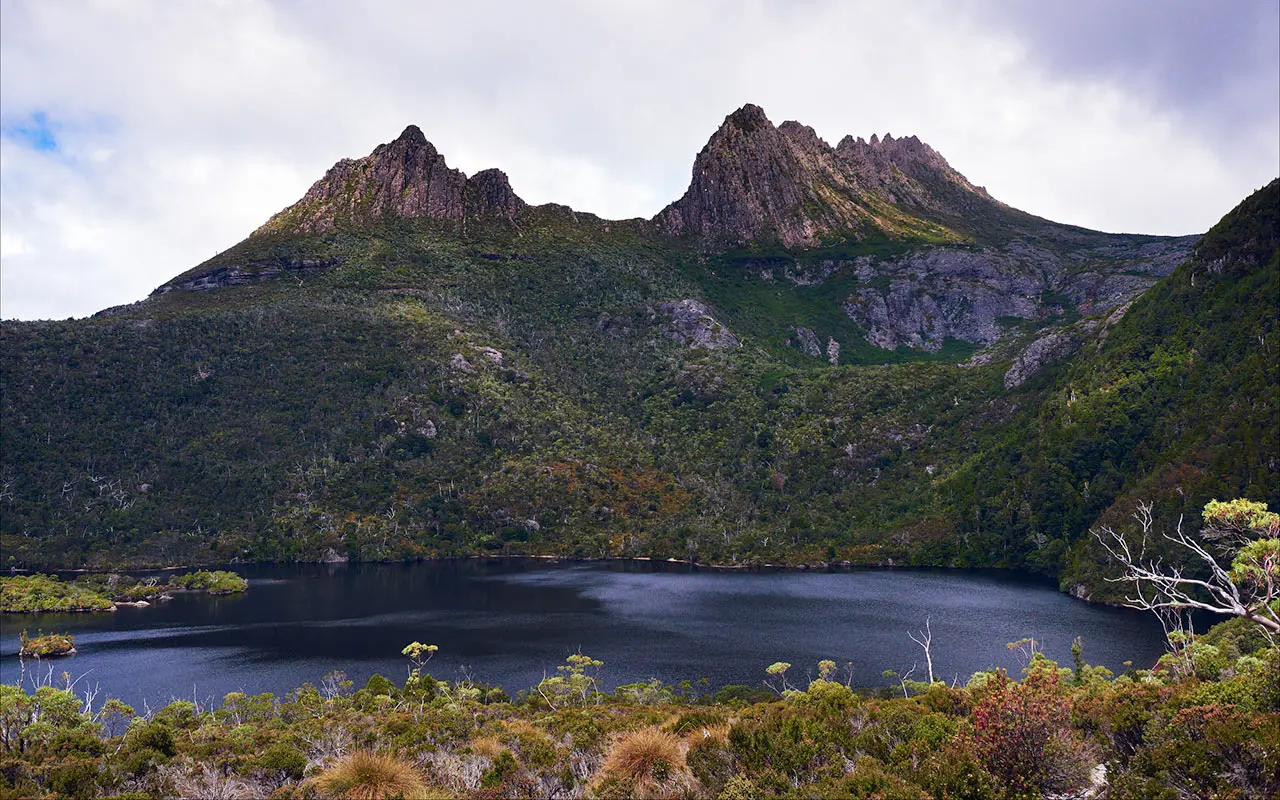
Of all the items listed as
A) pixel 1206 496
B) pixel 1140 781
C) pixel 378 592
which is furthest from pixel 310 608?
pixel 1206 496

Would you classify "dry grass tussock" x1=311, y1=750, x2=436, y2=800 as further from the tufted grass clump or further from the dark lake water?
the dark lake water

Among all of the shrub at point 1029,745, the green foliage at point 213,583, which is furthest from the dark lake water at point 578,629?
the shrub at point 1029,745

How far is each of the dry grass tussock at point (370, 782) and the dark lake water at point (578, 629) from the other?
62.1 metres

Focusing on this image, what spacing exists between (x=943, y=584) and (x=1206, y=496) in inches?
1887

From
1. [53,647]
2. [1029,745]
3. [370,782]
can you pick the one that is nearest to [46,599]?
[53,647]

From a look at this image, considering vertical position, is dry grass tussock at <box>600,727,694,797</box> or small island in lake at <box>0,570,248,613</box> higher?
dry grass tussock at <box>600,727,694,797</box>

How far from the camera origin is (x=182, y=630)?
119 meters

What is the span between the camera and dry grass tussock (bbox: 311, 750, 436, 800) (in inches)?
898

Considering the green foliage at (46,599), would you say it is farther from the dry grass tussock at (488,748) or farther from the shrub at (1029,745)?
the shrub at (1029,745)

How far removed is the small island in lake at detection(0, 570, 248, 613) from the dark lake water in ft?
11.4

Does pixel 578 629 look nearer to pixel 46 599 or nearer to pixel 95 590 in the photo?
pixel 95 590

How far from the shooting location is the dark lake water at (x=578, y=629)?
88.7 metres

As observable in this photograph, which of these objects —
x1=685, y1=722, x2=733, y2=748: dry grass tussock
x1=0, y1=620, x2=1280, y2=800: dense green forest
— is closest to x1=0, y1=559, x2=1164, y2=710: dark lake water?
x1=0, y1=620, x2=1280, y2=800: dense green forest

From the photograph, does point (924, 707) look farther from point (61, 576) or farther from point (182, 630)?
point (61, 576)
